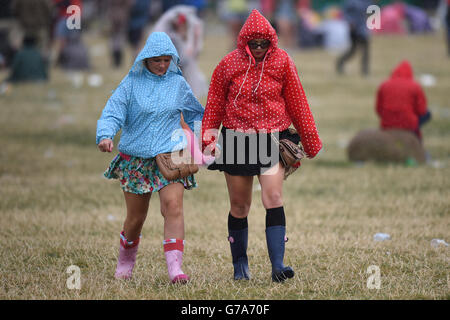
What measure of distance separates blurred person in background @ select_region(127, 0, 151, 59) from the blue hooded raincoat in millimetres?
16310

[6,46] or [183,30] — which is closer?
[183,30]

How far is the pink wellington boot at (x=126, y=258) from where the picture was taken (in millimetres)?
5418

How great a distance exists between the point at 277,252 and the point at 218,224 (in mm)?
2560

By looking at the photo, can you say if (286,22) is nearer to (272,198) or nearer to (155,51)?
(155,51)

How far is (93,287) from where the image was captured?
5.00 metres

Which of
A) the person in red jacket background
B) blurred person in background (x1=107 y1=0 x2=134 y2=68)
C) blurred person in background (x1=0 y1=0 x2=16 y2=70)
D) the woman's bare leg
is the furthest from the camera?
blurred person in background (x1=107 y1=0 x2=134 y2=68)

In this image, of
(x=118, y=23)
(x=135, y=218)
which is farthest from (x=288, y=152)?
(x=118, y=23)

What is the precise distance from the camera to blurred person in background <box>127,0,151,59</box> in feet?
71.1

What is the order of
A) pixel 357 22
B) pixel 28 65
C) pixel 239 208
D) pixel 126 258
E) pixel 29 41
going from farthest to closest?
pixel 357 22 < pixel 28 65 < pixel 29 41 < pixel 126 258 < pixel 239 208

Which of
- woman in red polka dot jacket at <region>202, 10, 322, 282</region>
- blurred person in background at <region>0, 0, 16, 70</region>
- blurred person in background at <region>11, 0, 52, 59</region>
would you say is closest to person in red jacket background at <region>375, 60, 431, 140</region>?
woman in red polka dot jacket at <region>202, 10, 322, 282</region>

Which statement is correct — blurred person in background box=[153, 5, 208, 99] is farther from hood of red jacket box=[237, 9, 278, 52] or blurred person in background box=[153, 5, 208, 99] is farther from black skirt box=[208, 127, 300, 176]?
black skirt box=[208, 127, 300, 176]

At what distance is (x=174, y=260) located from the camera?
5.11 m
